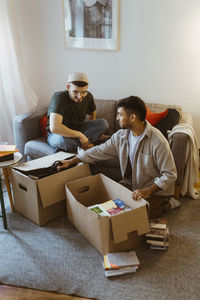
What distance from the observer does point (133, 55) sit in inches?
115

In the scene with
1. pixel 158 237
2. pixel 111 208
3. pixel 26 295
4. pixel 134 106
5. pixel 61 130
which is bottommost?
pixel 26 295

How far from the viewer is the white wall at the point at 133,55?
270 centimetres

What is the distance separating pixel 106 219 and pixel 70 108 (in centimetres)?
124

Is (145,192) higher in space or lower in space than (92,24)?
lower

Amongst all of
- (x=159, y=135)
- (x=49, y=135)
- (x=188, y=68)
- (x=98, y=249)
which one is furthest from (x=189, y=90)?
(x=98, y=249)

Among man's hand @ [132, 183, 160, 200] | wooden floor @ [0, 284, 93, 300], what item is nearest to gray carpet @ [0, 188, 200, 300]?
wooden floor @ [0, 284, 93, 300]

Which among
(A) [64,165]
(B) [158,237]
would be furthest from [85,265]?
(A) [64,165]

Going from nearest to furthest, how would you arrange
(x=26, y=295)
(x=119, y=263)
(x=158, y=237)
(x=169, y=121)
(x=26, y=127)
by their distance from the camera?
(x=26, y=295), (x=119, y=263), (x=158, y=237), (x=169, y=121), (x=26, y=127)

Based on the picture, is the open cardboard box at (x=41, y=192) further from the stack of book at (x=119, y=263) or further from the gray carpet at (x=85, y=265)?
the stack of book at (x=119, y=263)

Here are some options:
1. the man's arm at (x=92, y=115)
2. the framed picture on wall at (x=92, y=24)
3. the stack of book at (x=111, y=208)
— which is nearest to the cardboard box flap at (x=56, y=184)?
the stack of book at (x=111, y=208)

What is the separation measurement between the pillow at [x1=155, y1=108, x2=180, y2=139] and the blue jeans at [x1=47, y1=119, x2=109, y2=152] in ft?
1.63

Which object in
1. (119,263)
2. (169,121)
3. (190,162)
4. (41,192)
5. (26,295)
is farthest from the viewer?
(169,121)

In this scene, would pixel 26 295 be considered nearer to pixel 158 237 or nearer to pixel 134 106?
pixel 158 237

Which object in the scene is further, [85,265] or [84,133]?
[84,133]
